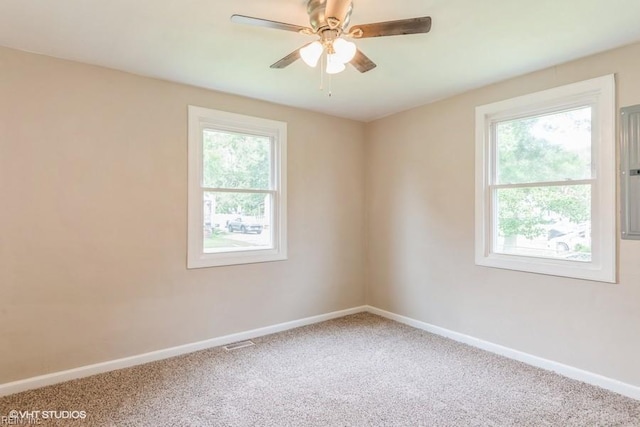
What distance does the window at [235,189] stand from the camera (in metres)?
3.30

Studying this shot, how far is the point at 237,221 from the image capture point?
364 centimetres

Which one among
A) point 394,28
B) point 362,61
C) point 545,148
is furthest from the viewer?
point 545,148

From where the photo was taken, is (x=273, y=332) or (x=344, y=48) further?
(x=273, y=332)

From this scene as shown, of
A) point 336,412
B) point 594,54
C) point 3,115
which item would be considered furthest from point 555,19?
point 3,115

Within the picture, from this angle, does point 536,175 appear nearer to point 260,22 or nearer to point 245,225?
point 260,22

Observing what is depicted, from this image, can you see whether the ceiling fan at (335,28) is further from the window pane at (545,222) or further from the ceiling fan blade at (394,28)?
the window pane at (545,222)

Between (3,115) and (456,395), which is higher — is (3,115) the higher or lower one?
the higher one

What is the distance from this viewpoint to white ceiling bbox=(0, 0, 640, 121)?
6.71 ft

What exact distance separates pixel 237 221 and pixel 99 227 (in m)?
1.22

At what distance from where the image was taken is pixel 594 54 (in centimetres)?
261

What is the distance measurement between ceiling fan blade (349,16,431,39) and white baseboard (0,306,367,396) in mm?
2887

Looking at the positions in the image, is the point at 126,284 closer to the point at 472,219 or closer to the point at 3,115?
the point at 3,115

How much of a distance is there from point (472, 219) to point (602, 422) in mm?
1766

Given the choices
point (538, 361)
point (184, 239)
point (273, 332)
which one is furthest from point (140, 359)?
point (538, 361)
